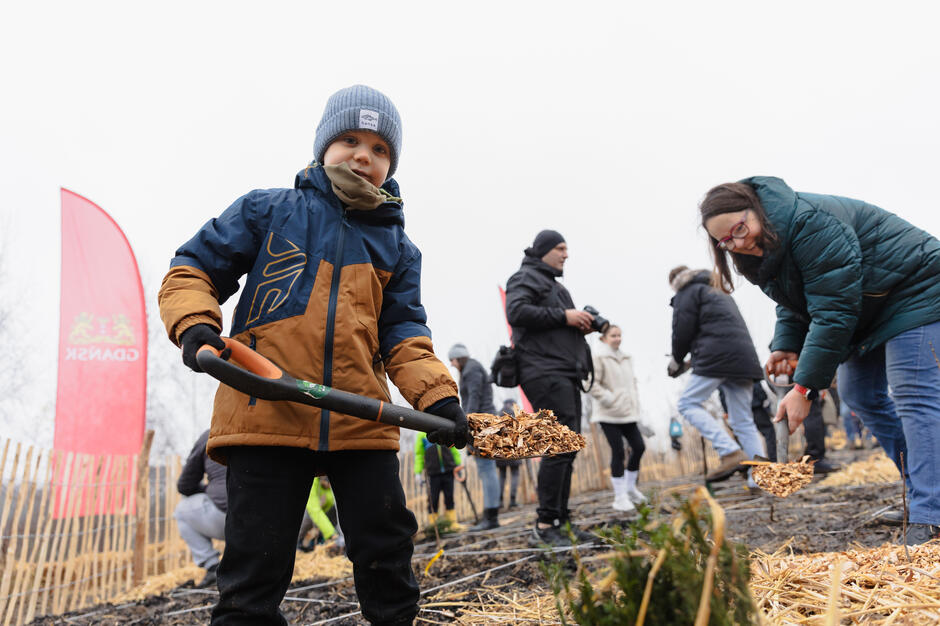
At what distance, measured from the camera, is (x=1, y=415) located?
19047 mm

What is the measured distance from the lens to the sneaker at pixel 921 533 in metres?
2.33

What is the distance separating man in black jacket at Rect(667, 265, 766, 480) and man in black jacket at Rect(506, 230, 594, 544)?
1550 mm

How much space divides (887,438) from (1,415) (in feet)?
77.8

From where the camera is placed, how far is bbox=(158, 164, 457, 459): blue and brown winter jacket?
5.48ft

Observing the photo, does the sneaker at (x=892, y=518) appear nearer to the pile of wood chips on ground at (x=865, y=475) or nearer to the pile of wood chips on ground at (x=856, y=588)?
the pile of wood chips on ground at (x=856, y=588)

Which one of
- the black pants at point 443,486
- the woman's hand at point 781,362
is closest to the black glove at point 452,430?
the woman's hand at point 781,362

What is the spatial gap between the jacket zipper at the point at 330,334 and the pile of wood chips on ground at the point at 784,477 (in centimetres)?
230

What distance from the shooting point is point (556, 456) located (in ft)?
11.5

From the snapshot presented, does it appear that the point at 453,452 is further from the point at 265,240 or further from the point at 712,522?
the point at 712,522

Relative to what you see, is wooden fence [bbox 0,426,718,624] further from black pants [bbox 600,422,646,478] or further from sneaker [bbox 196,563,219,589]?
black pants [bbox 600,422,646,478]

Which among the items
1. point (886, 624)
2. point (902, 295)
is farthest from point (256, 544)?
point (902, 295)

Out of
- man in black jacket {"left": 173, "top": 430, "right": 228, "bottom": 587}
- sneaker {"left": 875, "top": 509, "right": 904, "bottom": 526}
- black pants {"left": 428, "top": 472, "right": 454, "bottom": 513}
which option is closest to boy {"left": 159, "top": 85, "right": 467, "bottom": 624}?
sneaker {"left": 875, "top": 509, "right": 904, "bottom": 526}

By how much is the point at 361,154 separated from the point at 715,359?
3.99m

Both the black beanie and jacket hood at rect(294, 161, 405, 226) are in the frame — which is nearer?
jacket hood at rect(294, 161, 405, 226)
